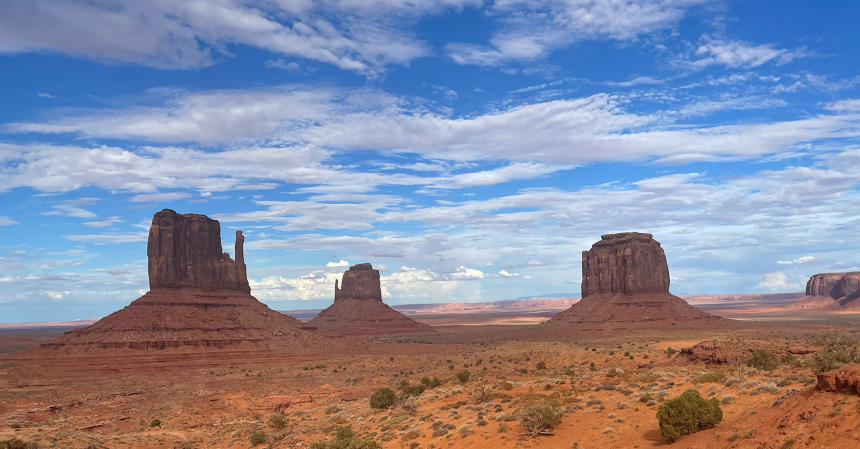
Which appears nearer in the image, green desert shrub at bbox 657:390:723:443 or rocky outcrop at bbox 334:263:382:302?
green desert shrub at bbox 657:390:723:443

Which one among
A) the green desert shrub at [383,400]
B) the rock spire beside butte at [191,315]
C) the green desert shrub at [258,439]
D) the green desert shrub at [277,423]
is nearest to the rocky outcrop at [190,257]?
the rock spire beside butte at [191,315]

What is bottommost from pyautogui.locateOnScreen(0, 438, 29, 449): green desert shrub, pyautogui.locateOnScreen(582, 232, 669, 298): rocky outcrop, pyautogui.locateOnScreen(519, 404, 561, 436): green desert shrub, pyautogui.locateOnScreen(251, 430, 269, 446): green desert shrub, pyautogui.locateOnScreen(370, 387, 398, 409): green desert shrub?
pyautogui.locateOnScreen(251, 430, 269, 446): green desert shrub

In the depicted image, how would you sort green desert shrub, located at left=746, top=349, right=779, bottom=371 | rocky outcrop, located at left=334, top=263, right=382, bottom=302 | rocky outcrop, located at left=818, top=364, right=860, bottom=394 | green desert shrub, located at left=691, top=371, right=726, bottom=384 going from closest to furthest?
rocky outcrop, located at left=818, top=364, right=860, bottom=394 < green desert shrub, located at left=691, top=371, right=726, bottom=384 < green desert shrub, located at left=746, top=349, right=779, bottom=371 < rocky outcrop, located at left=334, top=263, right=382, bottom=302

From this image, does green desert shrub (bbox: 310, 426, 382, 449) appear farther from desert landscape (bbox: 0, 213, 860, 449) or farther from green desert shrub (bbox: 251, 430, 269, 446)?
green desert shrub (bbox: 251, 430, 269, 446)

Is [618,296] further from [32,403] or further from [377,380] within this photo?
[32,403]

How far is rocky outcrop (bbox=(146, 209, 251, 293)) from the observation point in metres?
91.2

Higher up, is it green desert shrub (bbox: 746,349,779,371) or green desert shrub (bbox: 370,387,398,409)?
green desert shrub (bbox: 746,349,779,371)

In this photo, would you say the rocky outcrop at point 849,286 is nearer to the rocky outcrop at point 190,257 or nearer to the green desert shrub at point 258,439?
the rocky outcrop at point 190,257

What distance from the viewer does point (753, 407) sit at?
59.9 ft

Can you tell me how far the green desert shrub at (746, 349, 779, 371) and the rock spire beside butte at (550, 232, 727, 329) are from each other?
79.2 meters

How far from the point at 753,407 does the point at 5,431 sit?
3957 cm

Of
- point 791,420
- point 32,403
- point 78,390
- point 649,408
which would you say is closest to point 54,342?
point 78,390

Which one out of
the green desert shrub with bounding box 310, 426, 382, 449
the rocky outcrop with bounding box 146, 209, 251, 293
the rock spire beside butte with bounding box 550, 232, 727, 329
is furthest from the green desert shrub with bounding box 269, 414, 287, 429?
the rock spire beside butte with bounding box 550, 232, 727, 329

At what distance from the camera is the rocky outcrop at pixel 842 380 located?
1462 cm
